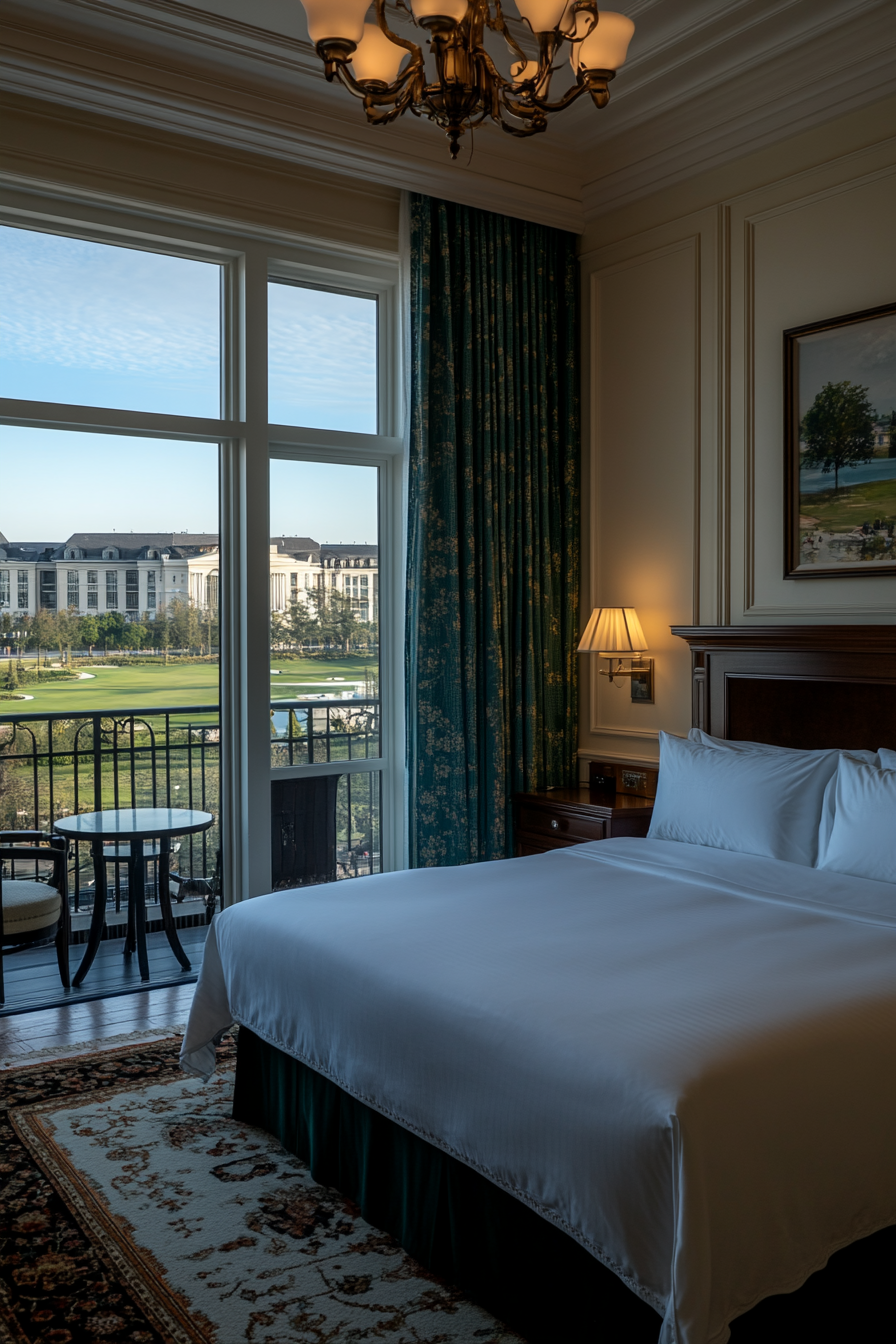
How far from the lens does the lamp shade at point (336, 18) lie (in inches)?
90.7

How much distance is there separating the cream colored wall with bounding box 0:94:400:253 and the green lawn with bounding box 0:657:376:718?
1.78 metres

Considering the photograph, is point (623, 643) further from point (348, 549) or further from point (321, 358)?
point (321, 358)

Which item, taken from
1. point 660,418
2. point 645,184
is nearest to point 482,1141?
point 660,418

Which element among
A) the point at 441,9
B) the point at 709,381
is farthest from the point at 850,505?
the point at 441,9

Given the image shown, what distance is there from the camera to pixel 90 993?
4.14m

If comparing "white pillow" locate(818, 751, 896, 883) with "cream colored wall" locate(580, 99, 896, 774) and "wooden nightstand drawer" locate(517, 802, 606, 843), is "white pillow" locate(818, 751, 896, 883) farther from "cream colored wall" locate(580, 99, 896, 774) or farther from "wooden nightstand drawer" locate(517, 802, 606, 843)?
"wooden nightstand drawer" locate(517, 802, 606, 843)

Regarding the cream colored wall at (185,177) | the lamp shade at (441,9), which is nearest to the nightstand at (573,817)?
the cream colored wall at (185,177)

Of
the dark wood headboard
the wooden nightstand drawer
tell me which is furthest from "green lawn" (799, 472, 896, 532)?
the wooden nightstand drawer

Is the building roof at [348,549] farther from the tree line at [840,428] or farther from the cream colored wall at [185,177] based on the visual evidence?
the tree line at [840,428]

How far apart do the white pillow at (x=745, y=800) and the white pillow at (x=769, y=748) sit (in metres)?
0.02

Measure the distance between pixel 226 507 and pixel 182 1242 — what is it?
282 cm

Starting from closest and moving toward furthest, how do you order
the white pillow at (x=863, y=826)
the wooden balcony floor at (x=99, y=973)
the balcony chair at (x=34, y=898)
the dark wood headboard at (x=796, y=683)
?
the white pillow at (x=863, y=826), the dark wood headboard at (x=796, y=683), the balcony chair at (x=34, y=898), the wooden balcony floor at (x=99, y=973)

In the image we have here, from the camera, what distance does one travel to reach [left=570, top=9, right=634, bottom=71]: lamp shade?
2486 mm

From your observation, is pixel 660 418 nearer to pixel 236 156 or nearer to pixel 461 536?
pixel 461 536
